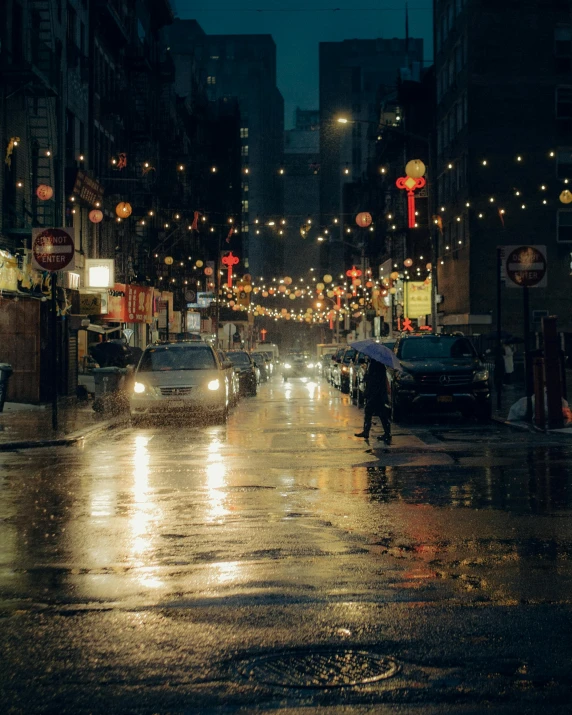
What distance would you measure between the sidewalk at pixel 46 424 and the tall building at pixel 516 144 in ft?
95.8

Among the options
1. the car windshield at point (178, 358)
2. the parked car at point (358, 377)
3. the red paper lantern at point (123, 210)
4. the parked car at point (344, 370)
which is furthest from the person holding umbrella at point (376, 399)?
the red paper lantern at point (123, 210)

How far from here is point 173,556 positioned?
29.7ft

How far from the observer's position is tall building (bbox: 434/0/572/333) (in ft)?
185

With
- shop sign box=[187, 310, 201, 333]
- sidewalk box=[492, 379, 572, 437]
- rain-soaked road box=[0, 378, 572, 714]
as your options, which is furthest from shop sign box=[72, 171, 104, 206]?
shop sign box=[187, 310, 201, 333]

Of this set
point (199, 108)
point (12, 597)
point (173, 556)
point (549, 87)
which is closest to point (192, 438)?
point (173, 556)

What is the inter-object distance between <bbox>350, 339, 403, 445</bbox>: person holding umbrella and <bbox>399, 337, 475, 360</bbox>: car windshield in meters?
5.89

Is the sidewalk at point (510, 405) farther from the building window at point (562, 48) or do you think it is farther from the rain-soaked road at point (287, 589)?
the building window at point (562, 48)

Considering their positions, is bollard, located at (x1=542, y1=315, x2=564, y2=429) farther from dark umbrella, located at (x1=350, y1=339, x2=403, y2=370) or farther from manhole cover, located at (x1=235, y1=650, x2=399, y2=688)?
manhole cover, located at (x1=235, y1=650, x2=399, y2=688)

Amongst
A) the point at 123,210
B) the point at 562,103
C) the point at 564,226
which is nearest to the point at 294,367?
the point at 564,226

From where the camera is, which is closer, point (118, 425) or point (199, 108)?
point (118, 425)

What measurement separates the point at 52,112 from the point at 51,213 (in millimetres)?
3633

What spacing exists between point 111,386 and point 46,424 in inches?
328

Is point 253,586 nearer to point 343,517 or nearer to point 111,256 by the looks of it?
point 343,517

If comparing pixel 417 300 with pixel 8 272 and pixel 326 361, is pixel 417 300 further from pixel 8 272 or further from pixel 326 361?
pixel 8 272
